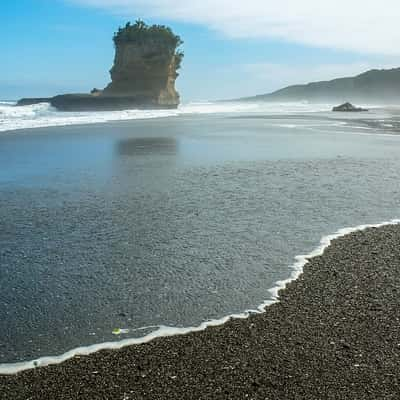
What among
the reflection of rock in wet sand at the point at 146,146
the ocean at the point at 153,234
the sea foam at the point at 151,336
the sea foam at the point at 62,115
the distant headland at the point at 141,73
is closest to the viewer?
the sea foam at the point at 151,336

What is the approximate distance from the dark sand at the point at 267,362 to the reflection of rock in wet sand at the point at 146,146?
1409cm

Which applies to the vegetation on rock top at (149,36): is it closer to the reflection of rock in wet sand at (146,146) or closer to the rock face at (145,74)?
the rock face at (145,74)

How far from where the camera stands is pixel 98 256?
6.56 m

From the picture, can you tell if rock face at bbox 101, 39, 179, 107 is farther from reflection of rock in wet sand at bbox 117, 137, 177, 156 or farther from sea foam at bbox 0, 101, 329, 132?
reflection of rock in wet sand at bbox 117, 137, 177, 156

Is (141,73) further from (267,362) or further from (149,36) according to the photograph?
Answer: (267,362)

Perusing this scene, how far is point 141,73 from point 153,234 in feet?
265

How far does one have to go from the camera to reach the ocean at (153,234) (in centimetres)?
477

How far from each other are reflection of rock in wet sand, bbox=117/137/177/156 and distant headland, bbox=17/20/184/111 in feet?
190

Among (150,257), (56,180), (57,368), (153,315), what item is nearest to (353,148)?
(56,180)

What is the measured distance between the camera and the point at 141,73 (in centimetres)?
8438

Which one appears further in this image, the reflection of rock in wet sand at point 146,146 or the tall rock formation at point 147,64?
the tall rock formation at point 147,64

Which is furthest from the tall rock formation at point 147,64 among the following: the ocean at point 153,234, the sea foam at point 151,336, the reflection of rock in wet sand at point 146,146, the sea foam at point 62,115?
the sea foam at point 151,336

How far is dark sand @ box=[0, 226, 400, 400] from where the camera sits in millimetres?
3473

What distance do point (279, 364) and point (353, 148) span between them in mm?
18124
